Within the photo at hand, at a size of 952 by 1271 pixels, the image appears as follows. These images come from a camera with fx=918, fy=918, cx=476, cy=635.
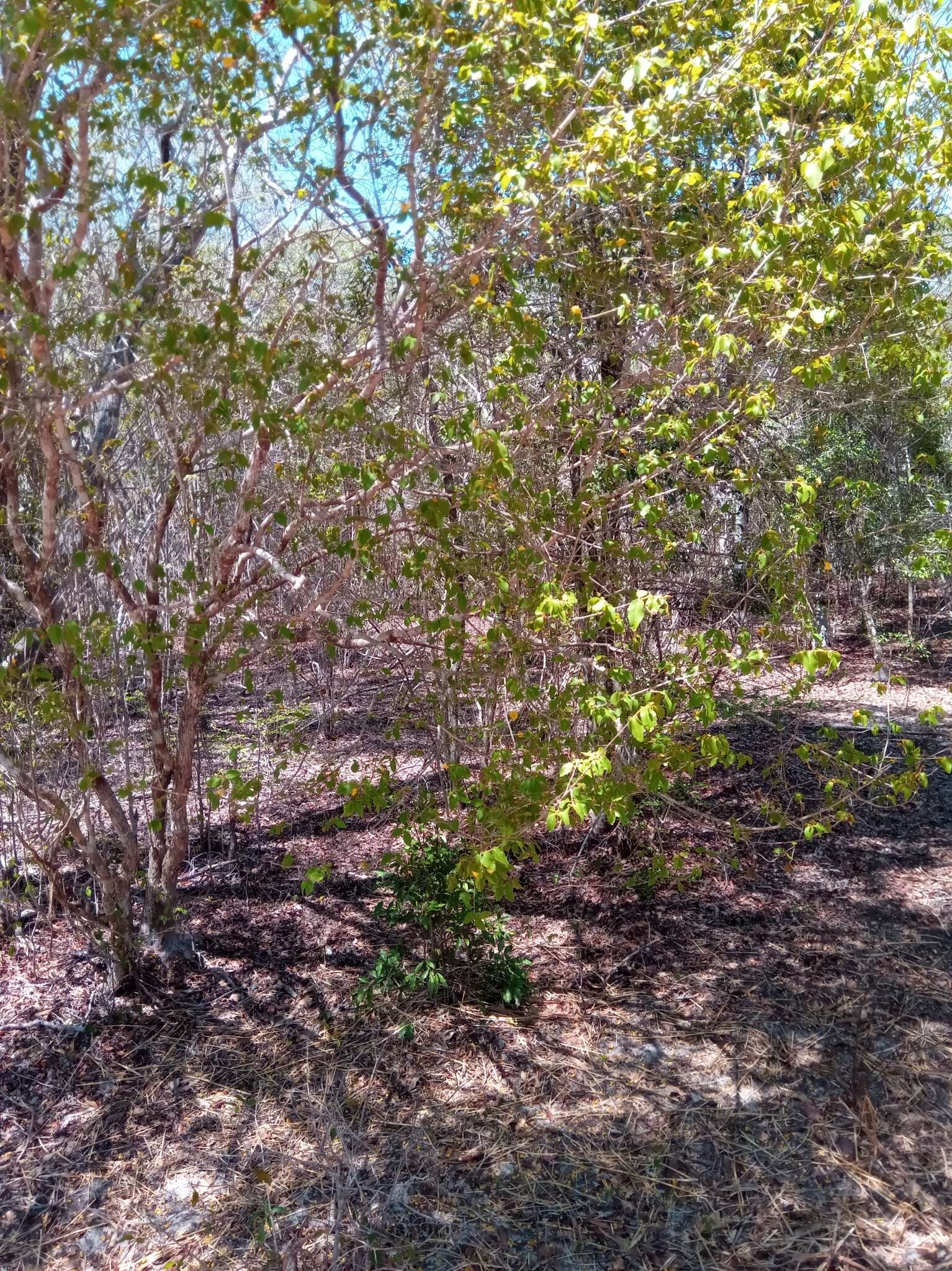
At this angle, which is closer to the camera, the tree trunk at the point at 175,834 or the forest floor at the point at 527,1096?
the forest floor at the point at 527,1096

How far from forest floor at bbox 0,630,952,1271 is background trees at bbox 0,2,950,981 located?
530 mm

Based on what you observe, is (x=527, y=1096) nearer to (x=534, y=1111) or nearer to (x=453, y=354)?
(x=534, y=1111)

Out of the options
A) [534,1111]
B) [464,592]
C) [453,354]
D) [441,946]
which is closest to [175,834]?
[441,946]

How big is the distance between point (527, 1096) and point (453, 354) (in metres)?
2.42

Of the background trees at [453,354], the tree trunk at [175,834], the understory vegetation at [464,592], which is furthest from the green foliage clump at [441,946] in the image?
the tree trunk at [175,834]

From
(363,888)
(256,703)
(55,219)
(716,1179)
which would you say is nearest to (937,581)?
(256,703)

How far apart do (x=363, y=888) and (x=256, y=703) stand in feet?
7.45

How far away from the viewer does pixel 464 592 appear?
10.0 feet

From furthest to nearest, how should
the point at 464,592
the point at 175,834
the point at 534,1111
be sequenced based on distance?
the point at 175,834 < the point at 464,592 < the point at 534,1111

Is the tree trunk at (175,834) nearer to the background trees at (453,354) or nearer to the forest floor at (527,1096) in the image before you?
the background trees at (453,354)

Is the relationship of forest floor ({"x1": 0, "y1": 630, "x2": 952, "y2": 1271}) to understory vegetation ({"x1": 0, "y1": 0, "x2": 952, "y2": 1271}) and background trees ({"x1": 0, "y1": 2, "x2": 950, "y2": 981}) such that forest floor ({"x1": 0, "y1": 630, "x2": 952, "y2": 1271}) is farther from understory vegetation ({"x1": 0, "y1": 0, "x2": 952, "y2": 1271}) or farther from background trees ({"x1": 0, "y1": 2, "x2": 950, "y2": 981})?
background trees ({"x1": 0, "y1": 2, "x2": 950, "y2": 981})

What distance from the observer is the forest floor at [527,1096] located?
240cm

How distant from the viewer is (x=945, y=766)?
282cm

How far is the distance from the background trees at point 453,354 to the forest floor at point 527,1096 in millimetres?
530
